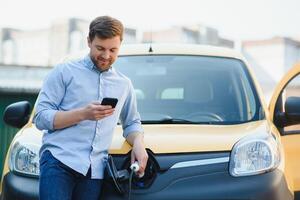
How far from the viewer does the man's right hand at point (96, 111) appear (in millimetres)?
2711

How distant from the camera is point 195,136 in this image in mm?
3336

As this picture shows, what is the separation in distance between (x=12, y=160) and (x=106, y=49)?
1.10 metres

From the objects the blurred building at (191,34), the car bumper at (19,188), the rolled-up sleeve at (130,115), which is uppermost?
the rolled-up sleeve at (130,115)

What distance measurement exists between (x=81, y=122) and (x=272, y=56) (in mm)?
34960

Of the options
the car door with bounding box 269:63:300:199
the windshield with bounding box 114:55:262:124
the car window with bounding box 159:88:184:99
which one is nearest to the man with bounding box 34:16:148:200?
the windshield with bounding box 114:55:262:124

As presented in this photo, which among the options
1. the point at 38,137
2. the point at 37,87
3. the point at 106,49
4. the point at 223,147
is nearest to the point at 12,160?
the point at 38,137

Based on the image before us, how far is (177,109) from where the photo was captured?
4.15m

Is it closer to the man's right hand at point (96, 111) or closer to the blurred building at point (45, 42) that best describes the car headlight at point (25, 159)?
the man's right hand at point (96, 111)

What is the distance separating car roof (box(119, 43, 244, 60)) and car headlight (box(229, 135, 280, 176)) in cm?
146

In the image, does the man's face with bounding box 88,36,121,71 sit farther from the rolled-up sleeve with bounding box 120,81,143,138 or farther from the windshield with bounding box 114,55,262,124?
the windshield with bounding box 114,55,262,124

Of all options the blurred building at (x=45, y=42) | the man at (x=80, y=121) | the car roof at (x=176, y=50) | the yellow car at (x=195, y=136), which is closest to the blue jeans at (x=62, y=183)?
the man at (x=80, y=121)

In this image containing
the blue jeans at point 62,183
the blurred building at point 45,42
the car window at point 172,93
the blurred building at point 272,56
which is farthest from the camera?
the blurred building at point 272,56

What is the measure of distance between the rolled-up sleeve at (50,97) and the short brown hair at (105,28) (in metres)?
0.28

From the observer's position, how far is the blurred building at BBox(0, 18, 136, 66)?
3219 centimetres
